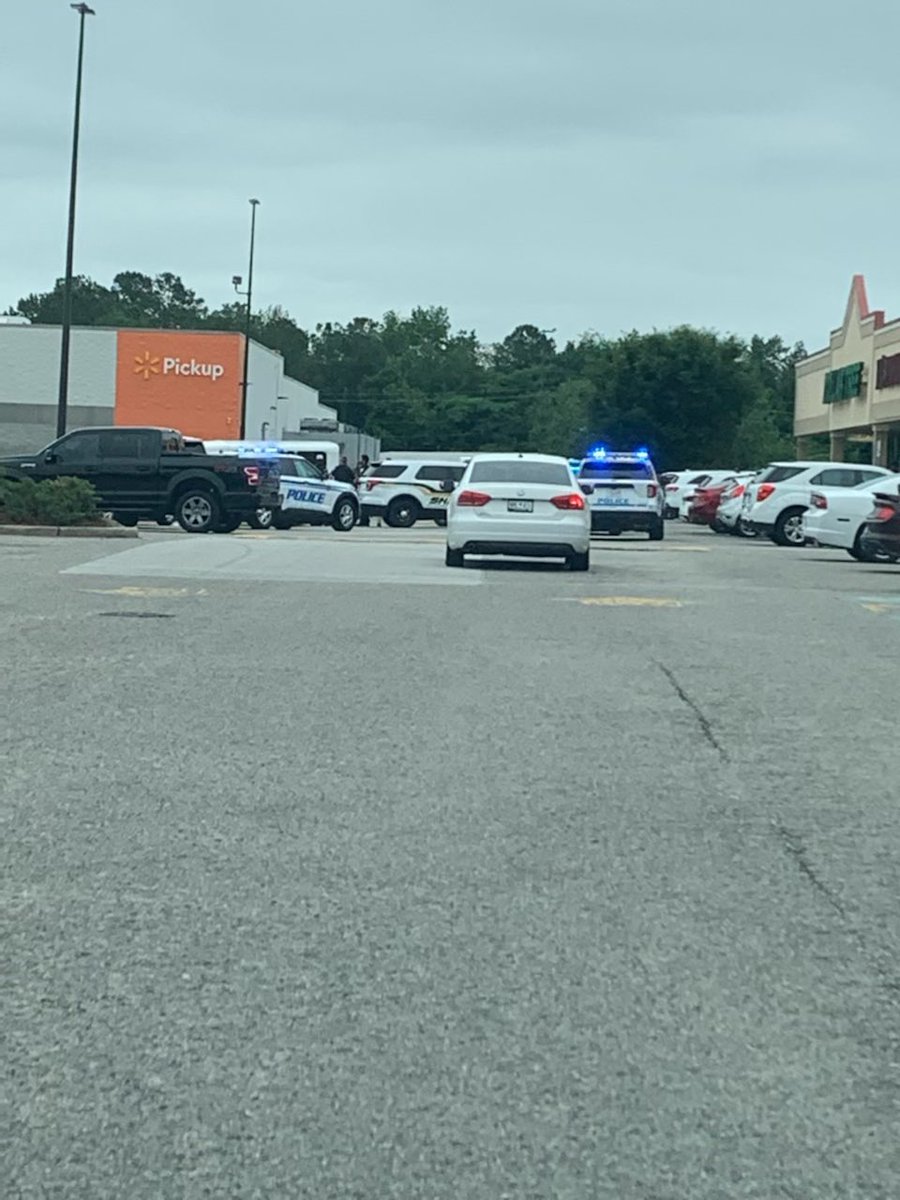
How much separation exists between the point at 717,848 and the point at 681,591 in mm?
13183

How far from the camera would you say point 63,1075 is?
14.9 feet

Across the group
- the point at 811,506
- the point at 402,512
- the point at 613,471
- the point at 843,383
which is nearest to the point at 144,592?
the point at 811,506

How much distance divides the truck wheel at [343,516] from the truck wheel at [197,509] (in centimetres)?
708

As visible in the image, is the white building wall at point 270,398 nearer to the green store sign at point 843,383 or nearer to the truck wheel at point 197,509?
the green store sign at point 843,383

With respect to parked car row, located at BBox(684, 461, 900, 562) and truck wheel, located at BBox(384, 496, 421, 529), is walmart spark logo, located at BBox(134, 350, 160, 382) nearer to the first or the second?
parked car row, located at BBox(684, 461, 900, 562)

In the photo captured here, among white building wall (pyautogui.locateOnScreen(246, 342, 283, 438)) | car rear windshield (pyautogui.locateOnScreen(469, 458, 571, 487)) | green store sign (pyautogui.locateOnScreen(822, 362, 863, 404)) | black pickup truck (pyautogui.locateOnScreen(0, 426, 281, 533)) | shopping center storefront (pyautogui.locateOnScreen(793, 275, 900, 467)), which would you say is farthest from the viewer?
white building wall (pyautogui.locateOnScreen(246, 342, 283, 438))

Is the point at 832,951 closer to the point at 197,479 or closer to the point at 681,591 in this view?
the point at 681,591

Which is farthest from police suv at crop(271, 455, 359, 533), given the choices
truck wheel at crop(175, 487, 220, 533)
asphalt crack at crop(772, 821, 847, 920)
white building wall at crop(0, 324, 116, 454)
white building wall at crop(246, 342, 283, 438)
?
white building wall at crop(246, 342, 283, 438)

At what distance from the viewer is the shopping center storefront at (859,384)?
211ft

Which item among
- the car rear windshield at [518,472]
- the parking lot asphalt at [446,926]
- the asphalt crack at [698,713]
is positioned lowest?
the parking lot asphalt at [446,926]

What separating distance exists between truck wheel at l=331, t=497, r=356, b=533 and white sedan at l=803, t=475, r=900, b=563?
12.0m

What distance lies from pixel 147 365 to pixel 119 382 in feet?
4.80

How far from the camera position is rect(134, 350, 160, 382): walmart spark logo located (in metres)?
77.3

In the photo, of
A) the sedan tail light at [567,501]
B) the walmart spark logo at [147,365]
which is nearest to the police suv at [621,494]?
the sedan tail light at [567,501]
